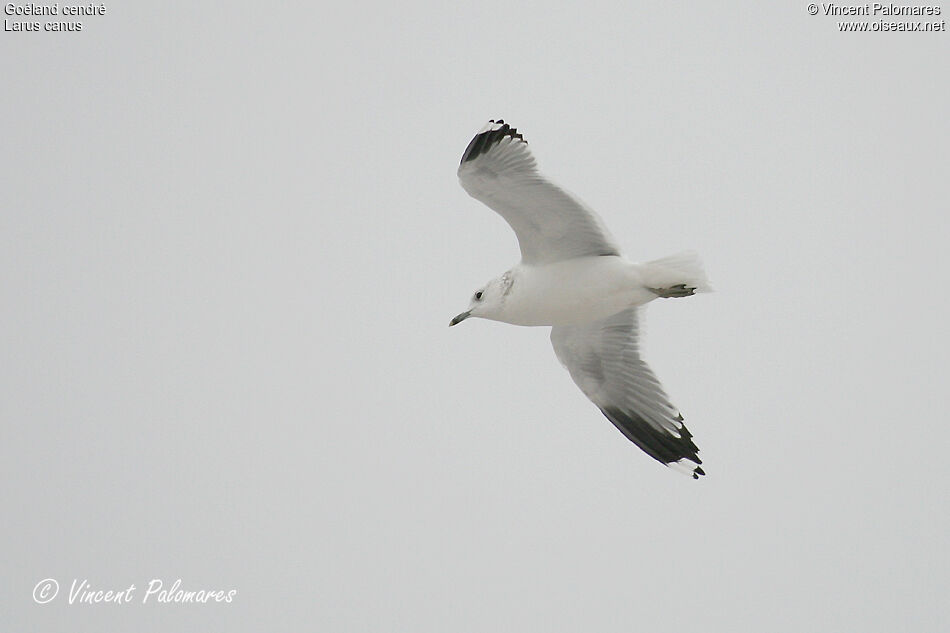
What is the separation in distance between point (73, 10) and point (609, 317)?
6583mm

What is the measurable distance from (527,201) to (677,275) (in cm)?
106

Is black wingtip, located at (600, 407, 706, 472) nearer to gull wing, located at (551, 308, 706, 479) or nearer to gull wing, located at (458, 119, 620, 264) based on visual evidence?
gull wing, located at (551, 308, 706, 479)

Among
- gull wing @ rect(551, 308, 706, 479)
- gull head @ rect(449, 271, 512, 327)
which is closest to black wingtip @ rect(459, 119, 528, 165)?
gull head @ rect(449, 271, 512, 327)

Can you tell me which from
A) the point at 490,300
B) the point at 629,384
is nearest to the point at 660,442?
the point at 629,384

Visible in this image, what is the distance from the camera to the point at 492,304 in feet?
29.1

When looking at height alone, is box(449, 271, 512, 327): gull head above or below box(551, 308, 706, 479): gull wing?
above

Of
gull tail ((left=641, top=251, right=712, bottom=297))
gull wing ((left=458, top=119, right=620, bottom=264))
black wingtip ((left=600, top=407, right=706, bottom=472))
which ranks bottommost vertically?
black wingtip ((left=600, top=407, right=706, bottom=472))

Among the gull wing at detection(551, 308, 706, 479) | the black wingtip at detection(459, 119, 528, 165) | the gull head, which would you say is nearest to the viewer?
the black wingtip at detection(459, 119, 528, 165)

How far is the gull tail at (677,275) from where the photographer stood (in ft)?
27.7

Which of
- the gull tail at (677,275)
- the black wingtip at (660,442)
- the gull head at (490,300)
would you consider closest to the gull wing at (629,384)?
the black wingtip at (660,442)

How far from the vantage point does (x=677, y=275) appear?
847cm

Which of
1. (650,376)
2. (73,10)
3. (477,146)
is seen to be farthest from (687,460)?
(73,10)

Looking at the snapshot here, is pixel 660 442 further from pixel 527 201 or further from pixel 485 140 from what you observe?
pixel 485 140

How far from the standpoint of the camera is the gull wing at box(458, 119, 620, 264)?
26.7 feet
